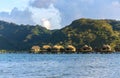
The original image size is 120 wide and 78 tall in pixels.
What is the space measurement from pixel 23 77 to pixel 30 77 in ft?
5.45

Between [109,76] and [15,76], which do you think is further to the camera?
[15,76]

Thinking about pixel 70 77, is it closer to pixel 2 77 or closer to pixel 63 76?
pixel 63 76

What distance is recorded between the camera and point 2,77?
81.6m

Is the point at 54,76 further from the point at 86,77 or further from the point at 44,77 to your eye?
the point at 86,77

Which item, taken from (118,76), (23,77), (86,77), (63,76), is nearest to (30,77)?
(23,77)

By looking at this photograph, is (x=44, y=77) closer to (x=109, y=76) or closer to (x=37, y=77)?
(x=37, y=77)

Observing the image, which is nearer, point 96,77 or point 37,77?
point 96,77

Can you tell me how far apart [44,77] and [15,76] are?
8.31m

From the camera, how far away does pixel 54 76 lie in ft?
268

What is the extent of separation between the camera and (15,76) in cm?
8462

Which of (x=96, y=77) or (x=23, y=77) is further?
(x=23, y=77)

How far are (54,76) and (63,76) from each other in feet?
6.93

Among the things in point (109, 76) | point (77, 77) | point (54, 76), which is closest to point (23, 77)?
point (54, 76)

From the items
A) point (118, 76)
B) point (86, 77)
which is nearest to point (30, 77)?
point (86, 77)
